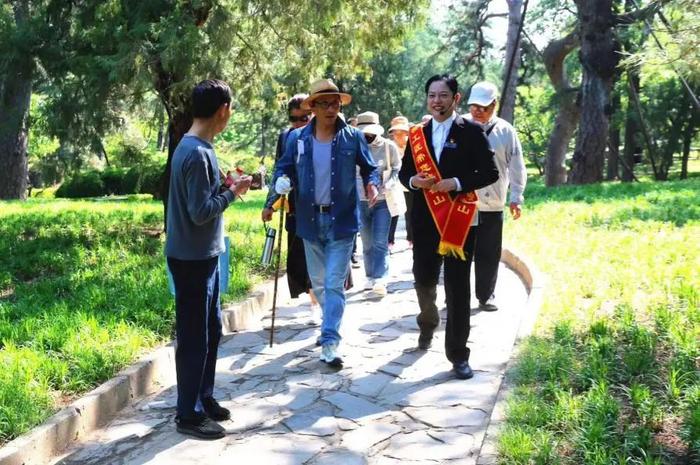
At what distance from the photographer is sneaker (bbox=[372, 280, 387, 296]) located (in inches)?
305

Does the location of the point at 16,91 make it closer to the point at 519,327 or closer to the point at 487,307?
the point at 487,307

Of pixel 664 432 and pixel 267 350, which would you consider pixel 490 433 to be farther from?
pixel 267 350

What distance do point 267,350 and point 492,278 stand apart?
2323 millimetres

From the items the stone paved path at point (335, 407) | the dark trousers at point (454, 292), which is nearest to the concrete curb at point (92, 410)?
the stone paved path at point (335, 407)

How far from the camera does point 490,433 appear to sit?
3.80 meters

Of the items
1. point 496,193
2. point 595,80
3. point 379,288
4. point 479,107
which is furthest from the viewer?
point 595,80

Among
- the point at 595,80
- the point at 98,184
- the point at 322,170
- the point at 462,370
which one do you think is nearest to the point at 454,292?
the point at 462,370

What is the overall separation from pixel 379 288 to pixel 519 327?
2283 millimetres

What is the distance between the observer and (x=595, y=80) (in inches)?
698

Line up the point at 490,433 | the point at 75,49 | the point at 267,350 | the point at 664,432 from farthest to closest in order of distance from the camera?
the point at 75,49 → the point at 267,350 → the point at 490,433 → the point at 664,432

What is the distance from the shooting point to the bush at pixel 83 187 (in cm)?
2742

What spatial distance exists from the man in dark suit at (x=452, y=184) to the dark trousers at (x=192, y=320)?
1652 mm

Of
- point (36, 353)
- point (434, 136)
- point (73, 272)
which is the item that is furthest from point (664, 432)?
point (73, 272)

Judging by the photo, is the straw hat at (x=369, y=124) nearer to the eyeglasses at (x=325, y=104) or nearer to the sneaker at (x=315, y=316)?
the sneaker at (x=315, y=316)
